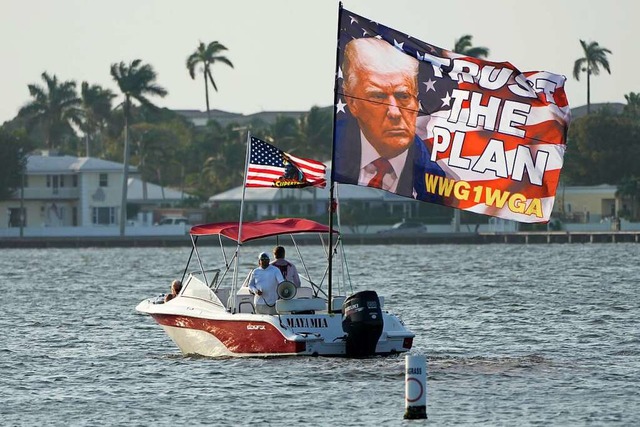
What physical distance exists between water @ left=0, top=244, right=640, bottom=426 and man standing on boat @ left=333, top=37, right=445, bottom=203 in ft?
12.4

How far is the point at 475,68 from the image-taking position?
93.0 feet

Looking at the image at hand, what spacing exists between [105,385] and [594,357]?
1070 centimetres

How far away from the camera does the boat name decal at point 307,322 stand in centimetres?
3070

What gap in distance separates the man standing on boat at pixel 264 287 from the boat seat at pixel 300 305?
469 mm

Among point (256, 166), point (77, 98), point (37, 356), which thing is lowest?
point (37, 356)

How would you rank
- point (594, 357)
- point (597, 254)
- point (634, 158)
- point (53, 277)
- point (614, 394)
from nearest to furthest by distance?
point (614, 394) < point (594, 357) < point (53, 277) < point (597, 254) < point (634, 158)

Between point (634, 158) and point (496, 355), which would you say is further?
point (634, 158)

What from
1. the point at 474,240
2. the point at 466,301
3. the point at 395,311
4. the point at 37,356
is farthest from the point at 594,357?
the point at 474,240

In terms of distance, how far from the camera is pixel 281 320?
3084 cm

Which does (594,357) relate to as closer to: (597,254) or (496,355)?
(496,355)

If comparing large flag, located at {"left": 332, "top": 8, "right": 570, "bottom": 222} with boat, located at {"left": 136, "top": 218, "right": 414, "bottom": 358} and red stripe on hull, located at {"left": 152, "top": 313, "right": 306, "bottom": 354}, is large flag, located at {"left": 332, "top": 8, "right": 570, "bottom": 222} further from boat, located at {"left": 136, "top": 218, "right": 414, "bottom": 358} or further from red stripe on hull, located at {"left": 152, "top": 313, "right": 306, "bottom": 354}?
red stripe on hull, located at {"left": 152, "top": 313, "right": 306, "bottom": 354}

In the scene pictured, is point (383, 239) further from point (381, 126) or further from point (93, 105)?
point (381, 126)

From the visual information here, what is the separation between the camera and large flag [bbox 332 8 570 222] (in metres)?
27.9

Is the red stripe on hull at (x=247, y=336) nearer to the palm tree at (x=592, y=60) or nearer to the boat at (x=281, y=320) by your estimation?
the boat at (x=281, y=320)
